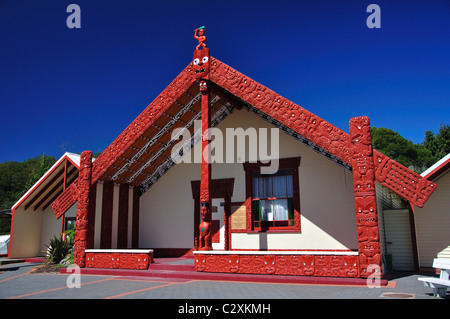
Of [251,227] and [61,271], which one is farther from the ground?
[251,227]

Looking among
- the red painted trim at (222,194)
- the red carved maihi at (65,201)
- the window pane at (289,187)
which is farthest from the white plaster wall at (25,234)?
the window pane at (289,187)

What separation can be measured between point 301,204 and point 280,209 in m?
0.72

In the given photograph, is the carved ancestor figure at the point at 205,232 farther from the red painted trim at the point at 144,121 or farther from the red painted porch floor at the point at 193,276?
the red painted trim at the point at 144,121

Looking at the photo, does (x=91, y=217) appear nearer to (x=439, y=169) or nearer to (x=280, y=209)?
(x=280, y=209)

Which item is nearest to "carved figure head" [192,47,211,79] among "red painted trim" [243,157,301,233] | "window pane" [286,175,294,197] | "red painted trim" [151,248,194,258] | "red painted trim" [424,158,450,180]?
"red painted trim" [243,157,301,233]

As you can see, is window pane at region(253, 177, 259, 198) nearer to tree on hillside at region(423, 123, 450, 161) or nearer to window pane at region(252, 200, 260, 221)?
window pane at region(252, 200, 260, 221)

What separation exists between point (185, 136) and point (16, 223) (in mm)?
8912

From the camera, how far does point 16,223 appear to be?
15.3m

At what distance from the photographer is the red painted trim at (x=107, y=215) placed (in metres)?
11.8

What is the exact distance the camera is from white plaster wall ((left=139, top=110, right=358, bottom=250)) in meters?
10.7

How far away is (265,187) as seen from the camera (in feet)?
38.7
